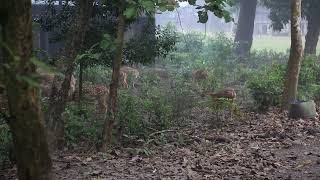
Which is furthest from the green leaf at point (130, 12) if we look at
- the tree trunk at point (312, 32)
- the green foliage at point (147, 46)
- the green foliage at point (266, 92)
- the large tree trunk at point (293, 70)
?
the tree trunk at point (312, 32)

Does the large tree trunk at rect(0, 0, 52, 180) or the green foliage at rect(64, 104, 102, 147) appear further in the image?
the green foliage at rect(64, 104, 102, 147)

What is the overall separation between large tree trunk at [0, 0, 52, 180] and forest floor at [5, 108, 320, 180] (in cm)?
361

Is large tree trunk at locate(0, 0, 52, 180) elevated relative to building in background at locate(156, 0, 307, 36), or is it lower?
lower

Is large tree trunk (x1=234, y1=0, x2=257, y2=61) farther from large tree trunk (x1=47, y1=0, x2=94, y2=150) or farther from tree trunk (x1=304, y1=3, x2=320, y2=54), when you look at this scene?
large tree trunk (x1=47, y1=0, x2=94, y2=150)

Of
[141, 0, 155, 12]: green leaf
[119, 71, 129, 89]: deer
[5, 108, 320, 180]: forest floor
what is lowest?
[5, 108, 320, 180]: forest floor

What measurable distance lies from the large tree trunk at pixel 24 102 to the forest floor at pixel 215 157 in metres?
3.61

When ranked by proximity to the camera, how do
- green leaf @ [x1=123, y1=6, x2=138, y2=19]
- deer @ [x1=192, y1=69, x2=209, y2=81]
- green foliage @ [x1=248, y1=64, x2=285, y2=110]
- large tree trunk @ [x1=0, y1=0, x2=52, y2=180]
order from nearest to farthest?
large tree trunk @ [x1=0, y1=0, x2=52, y2=180]
green leaf @ [x1=123, y1=6, x2=138, y2=19]
green foliage @ [x1=248, y1=64, x2=285, y2=110]
deer @ [x1=192, y1=69, x2=209, y2=81]

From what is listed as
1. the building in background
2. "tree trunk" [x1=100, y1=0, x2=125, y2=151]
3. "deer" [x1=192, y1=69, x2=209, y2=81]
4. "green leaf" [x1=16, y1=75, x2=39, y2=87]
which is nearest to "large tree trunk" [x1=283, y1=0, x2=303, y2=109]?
"tree trunk" [x1=100, y1=0, x2=125, y2=151]

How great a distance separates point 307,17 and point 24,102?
2393 centimetres

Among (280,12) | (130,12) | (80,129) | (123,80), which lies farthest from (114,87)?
(280,12)

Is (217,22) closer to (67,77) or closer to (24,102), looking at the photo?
(67,77)

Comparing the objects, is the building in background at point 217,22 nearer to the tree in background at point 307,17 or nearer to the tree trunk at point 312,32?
the tree in background at point 307,17

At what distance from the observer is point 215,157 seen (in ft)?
24.0

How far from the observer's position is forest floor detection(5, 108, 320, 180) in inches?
250
